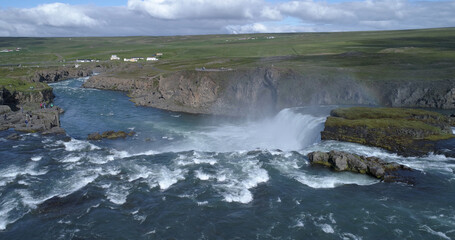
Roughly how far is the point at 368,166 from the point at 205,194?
20.6 metres

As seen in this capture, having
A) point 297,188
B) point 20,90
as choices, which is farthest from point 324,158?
point 20,90

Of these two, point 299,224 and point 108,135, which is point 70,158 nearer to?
point 108,135

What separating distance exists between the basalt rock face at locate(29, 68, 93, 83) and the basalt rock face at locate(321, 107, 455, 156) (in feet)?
384

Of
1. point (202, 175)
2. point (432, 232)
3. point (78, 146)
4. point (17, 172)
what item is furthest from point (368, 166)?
point (17, 172)

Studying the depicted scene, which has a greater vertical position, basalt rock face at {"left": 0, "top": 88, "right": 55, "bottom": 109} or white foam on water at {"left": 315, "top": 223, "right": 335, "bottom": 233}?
basalt rock face at {"left": 0, "top": 88, "right": 55, "bottom": 109}

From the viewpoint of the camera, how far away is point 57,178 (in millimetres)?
41906

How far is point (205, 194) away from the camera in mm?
37719

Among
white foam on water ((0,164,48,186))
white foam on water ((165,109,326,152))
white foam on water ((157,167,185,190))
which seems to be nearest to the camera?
white foam on water ((157,167,185,190))

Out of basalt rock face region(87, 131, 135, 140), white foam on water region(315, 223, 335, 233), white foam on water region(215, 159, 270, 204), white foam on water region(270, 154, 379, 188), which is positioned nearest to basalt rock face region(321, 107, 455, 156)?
white foam on water region(270, 154, 379, 188)

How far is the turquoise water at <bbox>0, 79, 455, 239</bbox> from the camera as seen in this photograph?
3097 cm

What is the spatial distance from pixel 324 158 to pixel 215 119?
38.9m

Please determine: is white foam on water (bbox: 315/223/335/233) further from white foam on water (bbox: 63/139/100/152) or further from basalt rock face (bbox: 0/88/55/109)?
basalt rock face (bbox: 0/88/55/109)

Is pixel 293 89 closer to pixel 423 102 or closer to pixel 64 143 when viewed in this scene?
pixel 423 102

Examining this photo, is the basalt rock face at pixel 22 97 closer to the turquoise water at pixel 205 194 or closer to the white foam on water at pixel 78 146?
the turquoise water at pixel 205 194
